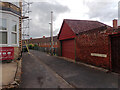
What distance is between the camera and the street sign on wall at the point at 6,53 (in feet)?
24.5

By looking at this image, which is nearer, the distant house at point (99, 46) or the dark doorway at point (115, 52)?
the dark doorway at point (115, 52)

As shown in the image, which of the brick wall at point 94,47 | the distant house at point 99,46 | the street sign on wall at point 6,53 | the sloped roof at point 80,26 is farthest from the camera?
the sloped roof at point 80,26

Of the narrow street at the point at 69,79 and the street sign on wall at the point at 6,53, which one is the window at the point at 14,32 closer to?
the street sign on wall at the point at 6,53

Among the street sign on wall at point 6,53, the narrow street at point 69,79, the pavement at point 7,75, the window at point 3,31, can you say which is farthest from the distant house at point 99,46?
the window at point 3,31

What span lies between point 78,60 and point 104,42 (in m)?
3.87

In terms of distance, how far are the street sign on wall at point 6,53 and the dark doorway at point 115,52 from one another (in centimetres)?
839

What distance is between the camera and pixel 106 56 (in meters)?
6.20

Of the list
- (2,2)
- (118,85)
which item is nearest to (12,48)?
(2,2)

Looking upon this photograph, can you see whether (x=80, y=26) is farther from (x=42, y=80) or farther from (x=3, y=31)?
(x=42, y=80)

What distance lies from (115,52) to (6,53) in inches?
341

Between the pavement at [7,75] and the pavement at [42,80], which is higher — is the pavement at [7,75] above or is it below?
above

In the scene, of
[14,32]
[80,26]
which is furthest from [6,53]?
[80,26]

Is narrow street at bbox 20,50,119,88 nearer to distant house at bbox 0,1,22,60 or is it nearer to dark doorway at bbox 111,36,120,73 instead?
dark doorway at bbox 111,36,120,73

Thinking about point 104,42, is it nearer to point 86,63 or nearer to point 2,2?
point 86,63
